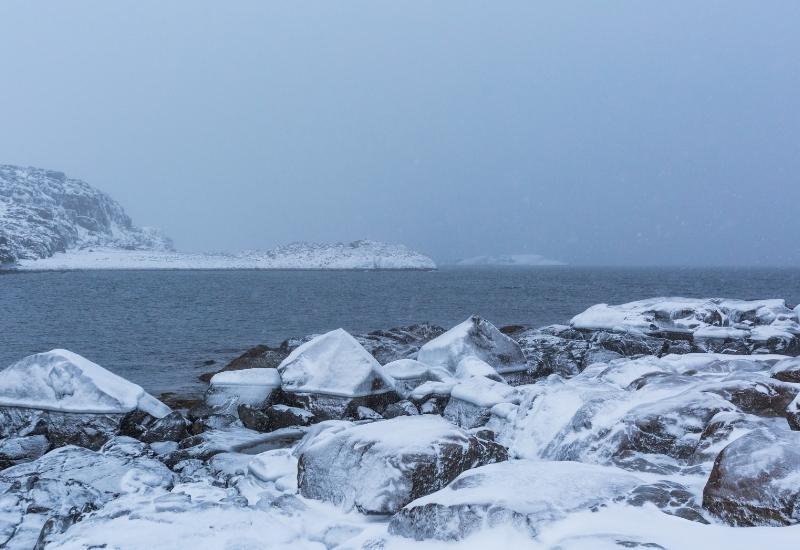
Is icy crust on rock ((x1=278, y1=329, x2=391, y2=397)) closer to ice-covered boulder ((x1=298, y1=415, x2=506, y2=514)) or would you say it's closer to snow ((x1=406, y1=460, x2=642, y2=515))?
ice-covered boulder ((x1=298, y1=415, x2=506, y2=514))

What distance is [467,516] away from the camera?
188 inches

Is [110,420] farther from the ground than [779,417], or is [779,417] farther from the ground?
[779,417]

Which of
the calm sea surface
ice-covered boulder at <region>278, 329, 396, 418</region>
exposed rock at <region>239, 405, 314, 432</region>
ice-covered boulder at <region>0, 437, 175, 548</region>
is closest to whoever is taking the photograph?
ice-covered boulder at <region>0, 437, 175, 548</region>

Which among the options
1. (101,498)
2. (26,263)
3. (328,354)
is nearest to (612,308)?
(328,354)

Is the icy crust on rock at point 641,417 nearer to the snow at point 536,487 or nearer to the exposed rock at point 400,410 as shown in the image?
the snow at point 536,487

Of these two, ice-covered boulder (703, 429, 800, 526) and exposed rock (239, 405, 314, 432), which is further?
exposed rock (239, 405, 314, 432)

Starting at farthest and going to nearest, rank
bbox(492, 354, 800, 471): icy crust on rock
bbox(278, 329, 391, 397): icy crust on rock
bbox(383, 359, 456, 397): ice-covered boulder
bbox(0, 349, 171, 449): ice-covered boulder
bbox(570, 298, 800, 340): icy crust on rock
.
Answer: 1. bbox(570, 298, 800, 340): icy crust on rock
2. bbox(383, 359, 456, 397): ice-covered boulder
3. bbox(278, 329, 391, 397): icy crust on rock
4. bbox(0, 349, 171, 449): ice-covered boulder
5. bbox(492, 354, 800, 471): icy crust on rock

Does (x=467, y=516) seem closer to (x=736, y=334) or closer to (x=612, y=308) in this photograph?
(x=736, y=334)

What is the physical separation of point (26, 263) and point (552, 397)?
16932 cm

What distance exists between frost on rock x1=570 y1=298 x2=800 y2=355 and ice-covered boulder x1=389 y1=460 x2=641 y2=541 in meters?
15.1

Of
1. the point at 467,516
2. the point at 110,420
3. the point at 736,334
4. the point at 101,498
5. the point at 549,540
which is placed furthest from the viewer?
the point at 736,334

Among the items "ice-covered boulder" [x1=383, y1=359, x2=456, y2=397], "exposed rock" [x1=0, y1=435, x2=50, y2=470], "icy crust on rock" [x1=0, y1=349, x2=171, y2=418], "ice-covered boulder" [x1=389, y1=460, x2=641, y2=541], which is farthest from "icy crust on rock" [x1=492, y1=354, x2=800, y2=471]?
"exposed rock" [x1=0, y1=435, x2=50, y2=470]

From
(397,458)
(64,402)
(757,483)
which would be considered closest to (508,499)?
(397,458)

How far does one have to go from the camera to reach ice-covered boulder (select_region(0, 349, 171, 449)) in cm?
956
